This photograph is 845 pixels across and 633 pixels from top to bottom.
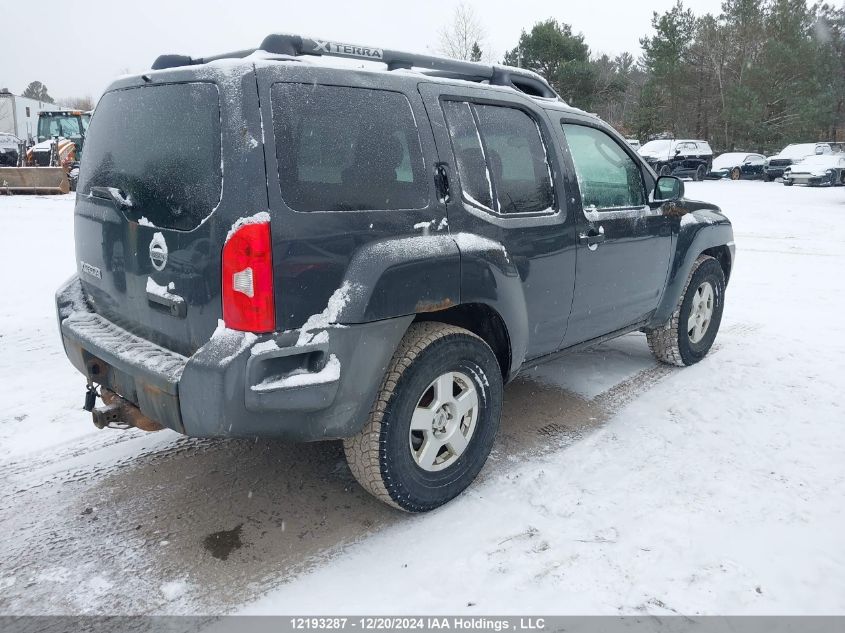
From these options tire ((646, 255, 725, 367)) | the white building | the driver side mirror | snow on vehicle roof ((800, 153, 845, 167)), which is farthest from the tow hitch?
the white building

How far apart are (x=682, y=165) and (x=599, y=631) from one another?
29814mm

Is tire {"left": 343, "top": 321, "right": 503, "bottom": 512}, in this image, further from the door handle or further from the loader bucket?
the loader bucket

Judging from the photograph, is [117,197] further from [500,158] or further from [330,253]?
[500,158]

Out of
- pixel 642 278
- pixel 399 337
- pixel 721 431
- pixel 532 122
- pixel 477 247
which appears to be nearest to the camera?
pixel 399 337

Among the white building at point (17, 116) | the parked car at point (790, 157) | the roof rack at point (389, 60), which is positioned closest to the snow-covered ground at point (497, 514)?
the roof rack at point (389, 60)

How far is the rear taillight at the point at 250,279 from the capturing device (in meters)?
2.40

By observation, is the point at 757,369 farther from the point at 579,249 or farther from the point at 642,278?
the point at 579,249

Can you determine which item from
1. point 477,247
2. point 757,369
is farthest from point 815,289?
point 477,247

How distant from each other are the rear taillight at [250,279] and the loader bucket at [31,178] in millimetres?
19212

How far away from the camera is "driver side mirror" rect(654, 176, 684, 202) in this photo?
4.47m

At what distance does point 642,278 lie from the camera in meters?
4.35

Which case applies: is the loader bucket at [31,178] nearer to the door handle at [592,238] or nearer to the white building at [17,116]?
the white building at [17,116]

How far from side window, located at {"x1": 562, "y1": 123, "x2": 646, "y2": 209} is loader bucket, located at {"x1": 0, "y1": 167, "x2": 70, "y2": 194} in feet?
61.2

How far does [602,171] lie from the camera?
408 centimetres
